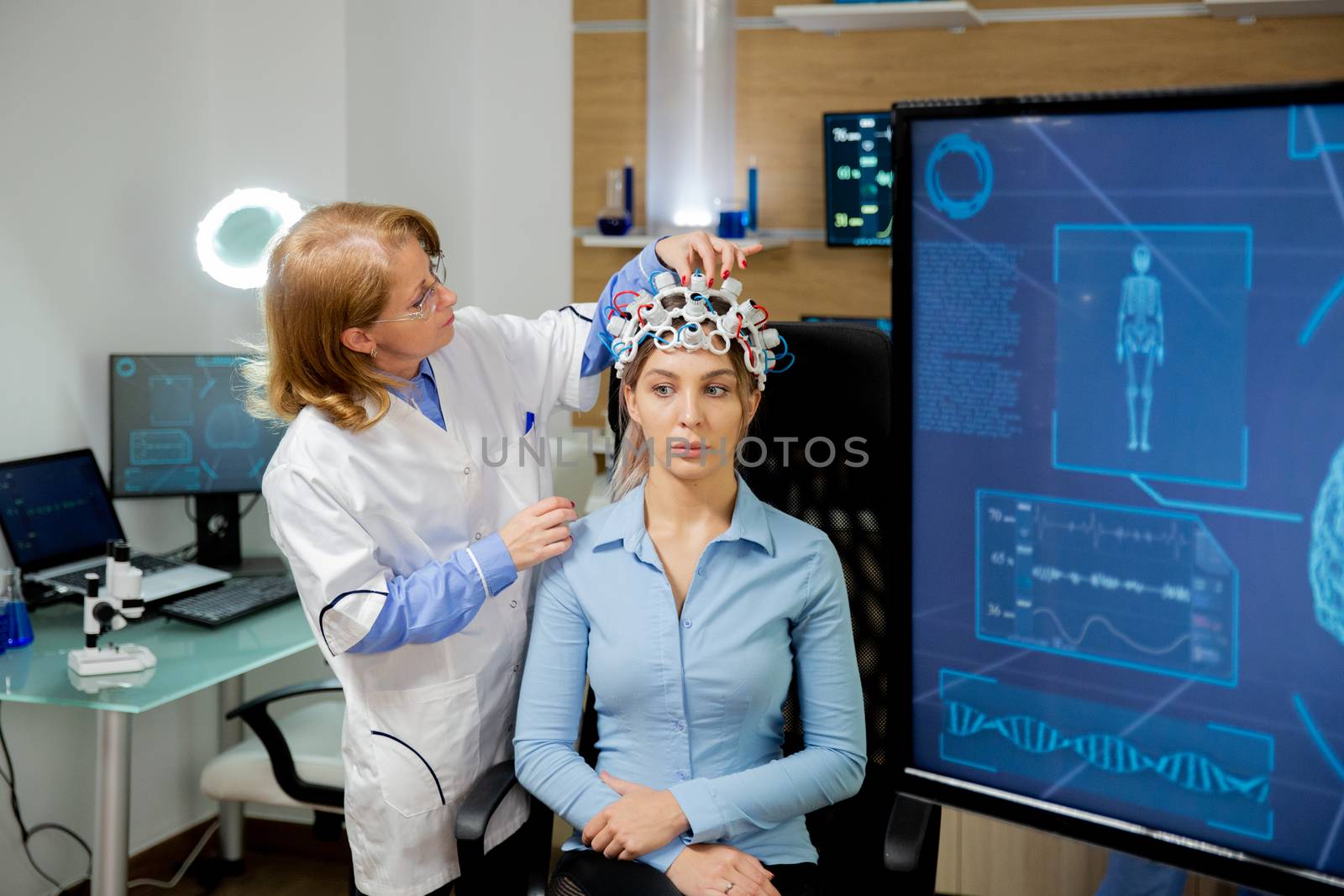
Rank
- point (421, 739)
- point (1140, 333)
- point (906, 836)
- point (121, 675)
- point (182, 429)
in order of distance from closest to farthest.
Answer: point (1140, 333) → point (906, 836) → point (421, 739) → point (121, 675) → point (182, 429)

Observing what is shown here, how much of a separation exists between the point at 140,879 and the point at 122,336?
4.14ft

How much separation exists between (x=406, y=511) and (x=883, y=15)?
2039mm

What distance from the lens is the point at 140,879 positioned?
284 centimetres

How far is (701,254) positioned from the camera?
66.6 inches

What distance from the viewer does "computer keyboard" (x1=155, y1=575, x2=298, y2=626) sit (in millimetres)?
2445

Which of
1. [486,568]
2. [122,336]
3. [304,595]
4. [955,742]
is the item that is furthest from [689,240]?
[122,336]

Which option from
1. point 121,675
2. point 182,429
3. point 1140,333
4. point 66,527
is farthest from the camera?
point 182,429

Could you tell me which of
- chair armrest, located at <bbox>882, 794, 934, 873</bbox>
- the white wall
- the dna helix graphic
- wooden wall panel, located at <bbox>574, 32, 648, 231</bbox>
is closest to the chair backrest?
chair armrest, located at <bbox>882, 794, 934, 873</bbox>

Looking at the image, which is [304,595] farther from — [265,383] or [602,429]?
[602,429]

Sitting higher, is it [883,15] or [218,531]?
[883,15]

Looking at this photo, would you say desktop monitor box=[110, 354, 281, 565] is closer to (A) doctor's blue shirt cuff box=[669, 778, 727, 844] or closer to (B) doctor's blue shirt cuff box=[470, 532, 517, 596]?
(B) doctor's blue shirt cuff box=[470, 532, 517, 596]

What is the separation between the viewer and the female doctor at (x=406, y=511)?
5.24ft

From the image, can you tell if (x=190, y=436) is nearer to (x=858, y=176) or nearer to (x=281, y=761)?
(x=281, y=761)

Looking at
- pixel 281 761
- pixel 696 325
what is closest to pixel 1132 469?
pixel 696 325
